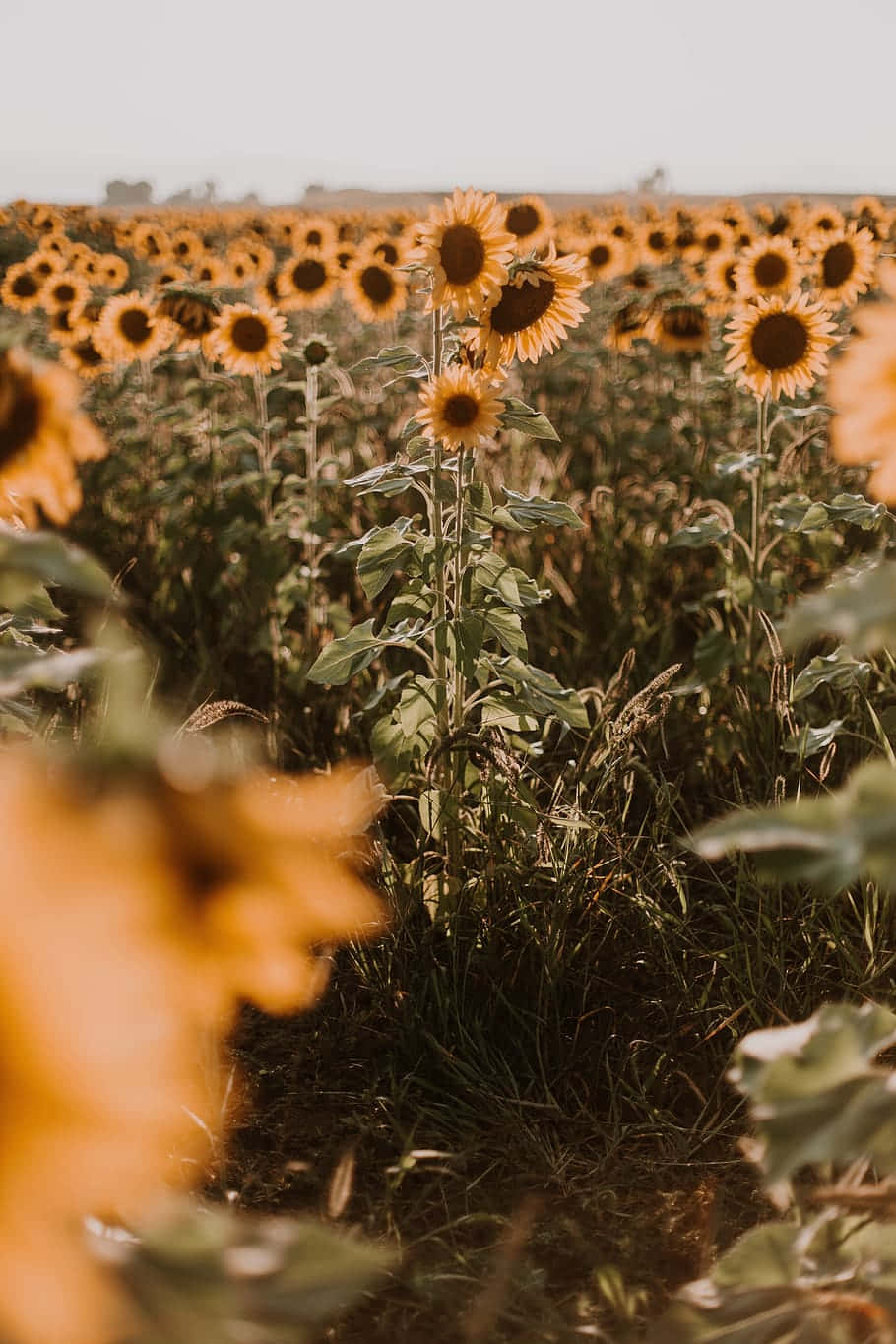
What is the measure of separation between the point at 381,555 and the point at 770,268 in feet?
8.19

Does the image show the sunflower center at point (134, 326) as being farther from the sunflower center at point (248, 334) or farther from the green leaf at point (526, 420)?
the green leaf at point (526, 420)

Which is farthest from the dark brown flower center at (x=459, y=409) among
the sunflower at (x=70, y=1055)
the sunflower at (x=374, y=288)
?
the sunflower at (x=374, y=288)

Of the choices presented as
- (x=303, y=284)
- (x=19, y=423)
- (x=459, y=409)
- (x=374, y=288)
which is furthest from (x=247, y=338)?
(x=19, y=423)

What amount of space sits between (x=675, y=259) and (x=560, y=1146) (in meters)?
8.26

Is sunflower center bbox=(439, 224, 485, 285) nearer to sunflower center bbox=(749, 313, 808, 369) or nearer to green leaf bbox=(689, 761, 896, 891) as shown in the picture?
sunflower center bbox=(749, 313, 808, 369)

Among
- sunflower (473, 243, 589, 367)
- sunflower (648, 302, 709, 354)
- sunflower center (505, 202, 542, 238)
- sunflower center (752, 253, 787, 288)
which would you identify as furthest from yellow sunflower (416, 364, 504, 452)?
sunflower center (505, 202, 542, 238)

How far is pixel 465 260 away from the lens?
2535mm

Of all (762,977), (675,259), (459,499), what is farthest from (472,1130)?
(675,259)

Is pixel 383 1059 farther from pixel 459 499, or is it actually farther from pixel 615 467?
pixel 615 467

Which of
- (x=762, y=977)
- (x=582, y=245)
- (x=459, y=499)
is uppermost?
(x=582, y=245)

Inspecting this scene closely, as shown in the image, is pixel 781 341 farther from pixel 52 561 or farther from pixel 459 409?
pixel 52 561

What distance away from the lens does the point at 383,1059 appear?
2.13 metres

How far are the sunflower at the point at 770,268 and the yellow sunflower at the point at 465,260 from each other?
5.75ft

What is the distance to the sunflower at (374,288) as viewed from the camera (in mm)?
5602
